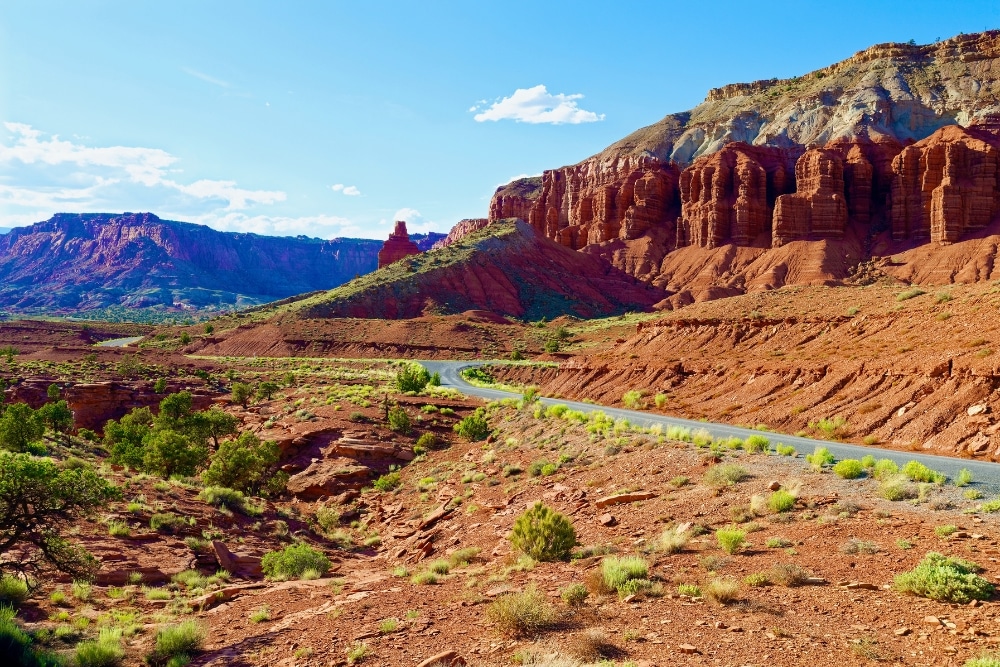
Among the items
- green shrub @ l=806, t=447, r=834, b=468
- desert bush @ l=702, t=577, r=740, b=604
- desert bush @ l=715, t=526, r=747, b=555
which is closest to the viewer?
desert bush @ l=702, t=577, r=740, b=604

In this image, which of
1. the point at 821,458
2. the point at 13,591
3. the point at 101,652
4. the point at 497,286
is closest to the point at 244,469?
the point at 13,591

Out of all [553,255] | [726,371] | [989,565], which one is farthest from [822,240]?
[989,565]

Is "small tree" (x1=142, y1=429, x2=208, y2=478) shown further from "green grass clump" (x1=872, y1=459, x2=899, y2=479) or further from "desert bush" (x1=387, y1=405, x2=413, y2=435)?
"green grass clump" (x1=872, y1=459, x2=899, y2=479)

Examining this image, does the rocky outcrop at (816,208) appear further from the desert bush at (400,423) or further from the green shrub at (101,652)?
the green shrub at (101,652)

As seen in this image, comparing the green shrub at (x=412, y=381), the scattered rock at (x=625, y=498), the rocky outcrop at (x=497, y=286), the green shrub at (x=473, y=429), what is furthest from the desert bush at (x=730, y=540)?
the rocky outcrop at (x=497, y=286)

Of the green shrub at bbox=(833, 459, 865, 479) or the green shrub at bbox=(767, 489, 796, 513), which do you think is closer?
the green shrub at bbox=(767, 489, 796, 513)

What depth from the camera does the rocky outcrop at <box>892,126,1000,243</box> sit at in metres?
99.2

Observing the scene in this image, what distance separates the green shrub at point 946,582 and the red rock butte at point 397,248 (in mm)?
128993

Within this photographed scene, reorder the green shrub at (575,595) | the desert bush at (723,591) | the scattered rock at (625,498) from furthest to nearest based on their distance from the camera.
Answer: the scattered rock at (625,498) → the green shrub at (575,595) → the desert bush at (723,591)

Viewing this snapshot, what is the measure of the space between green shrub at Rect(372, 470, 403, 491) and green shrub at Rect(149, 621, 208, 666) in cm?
1634

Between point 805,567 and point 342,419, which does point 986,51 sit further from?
point 805,567

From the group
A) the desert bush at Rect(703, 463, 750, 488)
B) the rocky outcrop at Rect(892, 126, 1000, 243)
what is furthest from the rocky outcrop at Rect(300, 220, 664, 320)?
the desert bush at Rect(703, 463, 750, 488)

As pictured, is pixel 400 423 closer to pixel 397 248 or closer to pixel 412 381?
pixel 412 381

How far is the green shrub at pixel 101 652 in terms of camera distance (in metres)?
9.89
